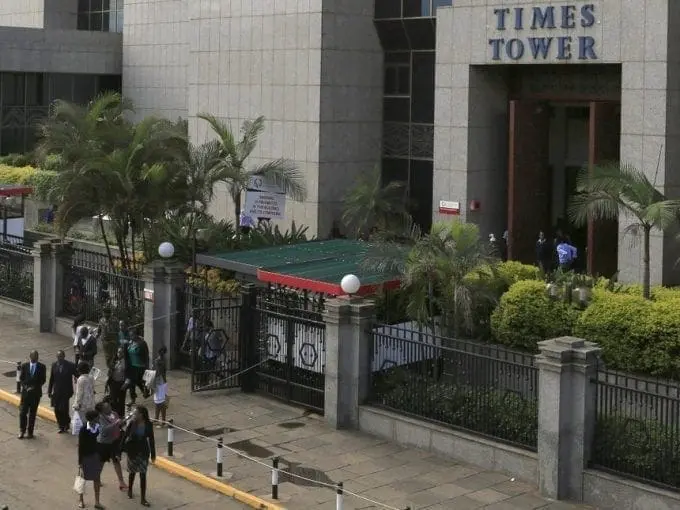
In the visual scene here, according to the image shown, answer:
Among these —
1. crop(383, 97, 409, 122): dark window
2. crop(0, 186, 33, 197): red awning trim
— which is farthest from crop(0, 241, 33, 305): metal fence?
crop(383, 97, 409, 122): dark window

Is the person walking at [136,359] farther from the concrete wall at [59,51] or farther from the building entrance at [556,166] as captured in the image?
the concrete wall at [59,51]

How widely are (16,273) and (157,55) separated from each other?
21.3 meters

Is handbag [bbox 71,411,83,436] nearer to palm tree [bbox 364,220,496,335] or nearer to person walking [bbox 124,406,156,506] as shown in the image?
person walking [bbox 124,406,156,506]

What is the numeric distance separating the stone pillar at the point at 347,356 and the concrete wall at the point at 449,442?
0.35m

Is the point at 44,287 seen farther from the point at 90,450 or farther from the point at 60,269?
the point at 90,450

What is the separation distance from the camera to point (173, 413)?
22891 millimetres

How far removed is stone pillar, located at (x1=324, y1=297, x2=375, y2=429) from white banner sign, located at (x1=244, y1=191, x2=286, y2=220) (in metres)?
11.0

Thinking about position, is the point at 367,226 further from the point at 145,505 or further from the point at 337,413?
the point at 145,505

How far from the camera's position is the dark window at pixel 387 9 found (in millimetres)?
37344

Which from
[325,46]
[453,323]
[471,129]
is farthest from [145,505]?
[325,46]

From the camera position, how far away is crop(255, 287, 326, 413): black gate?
74.8 ft

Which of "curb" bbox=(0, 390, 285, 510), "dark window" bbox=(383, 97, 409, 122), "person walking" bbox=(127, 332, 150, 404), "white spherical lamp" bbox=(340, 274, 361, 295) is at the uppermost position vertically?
"dark window" bbox=(383, 97, 409, 122)

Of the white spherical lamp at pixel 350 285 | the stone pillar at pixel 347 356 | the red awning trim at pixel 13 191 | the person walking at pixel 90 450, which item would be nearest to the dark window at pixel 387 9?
the red awning trim at pixel 13 191

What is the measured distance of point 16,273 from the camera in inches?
1303
